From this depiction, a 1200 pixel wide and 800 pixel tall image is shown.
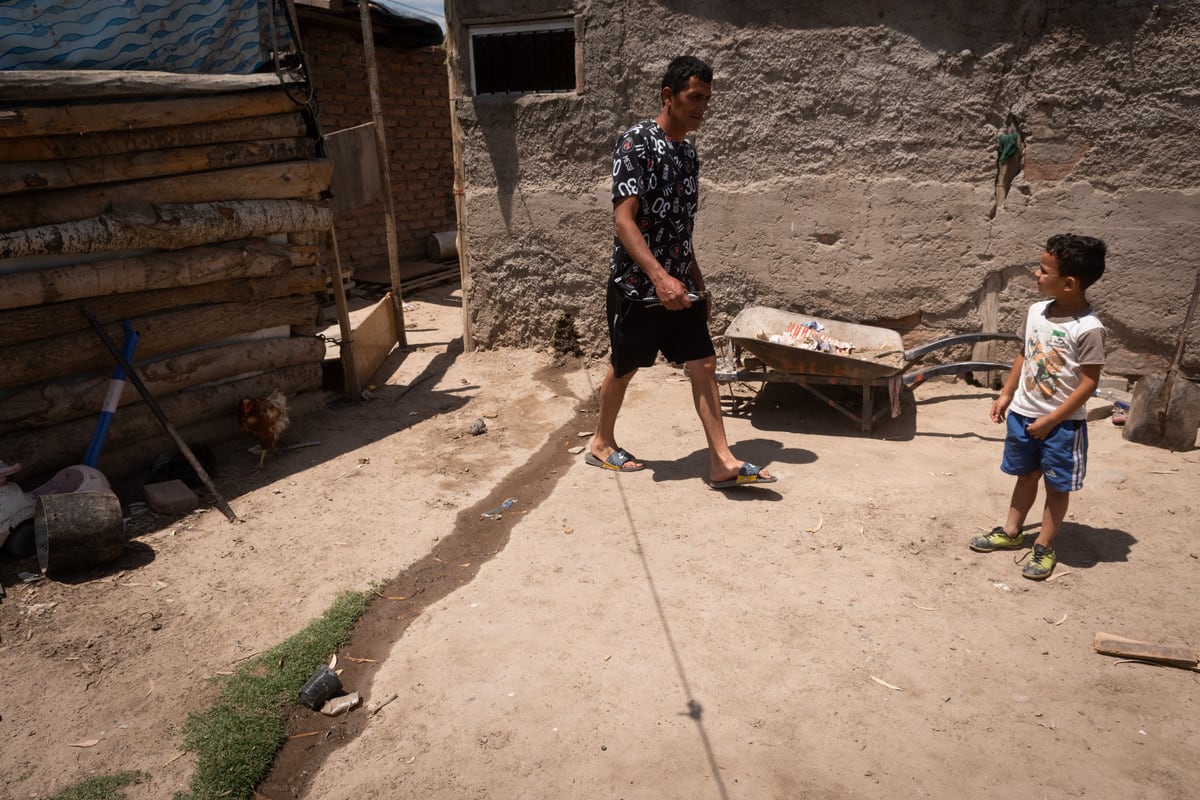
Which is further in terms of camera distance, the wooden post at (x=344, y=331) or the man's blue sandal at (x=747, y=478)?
the wooden post at (x=344, y=331)

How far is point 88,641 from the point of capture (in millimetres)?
3414

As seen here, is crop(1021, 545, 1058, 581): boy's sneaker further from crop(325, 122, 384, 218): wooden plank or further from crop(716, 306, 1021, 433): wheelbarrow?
crop(325, 122, 384, 218): wooden plank

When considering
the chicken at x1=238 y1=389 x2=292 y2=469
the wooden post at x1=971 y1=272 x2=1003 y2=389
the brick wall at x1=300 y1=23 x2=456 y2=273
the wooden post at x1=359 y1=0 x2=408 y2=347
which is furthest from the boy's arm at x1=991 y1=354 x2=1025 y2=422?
the brick wall at x1=300 y1=23 x2=456 y2=273

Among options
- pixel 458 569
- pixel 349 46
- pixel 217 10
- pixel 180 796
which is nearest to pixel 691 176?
pixel 458 569

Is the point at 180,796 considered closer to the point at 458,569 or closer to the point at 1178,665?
the point at 458,569

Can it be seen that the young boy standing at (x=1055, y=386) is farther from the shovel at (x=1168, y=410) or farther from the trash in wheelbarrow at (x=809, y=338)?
the shovel at (x=1168, y=410)

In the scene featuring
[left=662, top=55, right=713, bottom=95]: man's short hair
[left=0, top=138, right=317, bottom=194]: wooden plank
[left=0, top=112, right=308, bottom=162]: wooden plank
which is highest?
[left=662, top=55, right=713, bottom=95]: man's short hair

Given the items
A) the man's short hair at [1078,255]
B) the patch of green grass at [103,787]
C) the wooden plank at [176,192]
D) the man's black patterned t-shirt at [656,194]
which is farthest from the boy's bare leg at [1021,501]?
the wooden plank at [176,192]

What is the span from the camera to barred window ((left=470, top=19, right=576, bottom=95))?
6355 millimetres

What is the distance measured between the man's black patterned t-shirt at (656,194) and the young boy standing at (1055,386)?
1.70 metres

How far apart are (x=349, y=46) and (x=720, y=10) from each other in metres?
5.63

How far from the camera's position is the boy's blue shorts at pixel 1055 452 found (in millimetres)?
3430

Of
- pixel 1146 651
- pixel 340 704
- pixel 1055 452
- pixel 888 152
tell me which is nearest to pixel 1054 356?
pixel 1055 452

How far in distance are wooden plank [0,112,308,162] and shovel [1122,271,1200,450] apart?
5.51m
